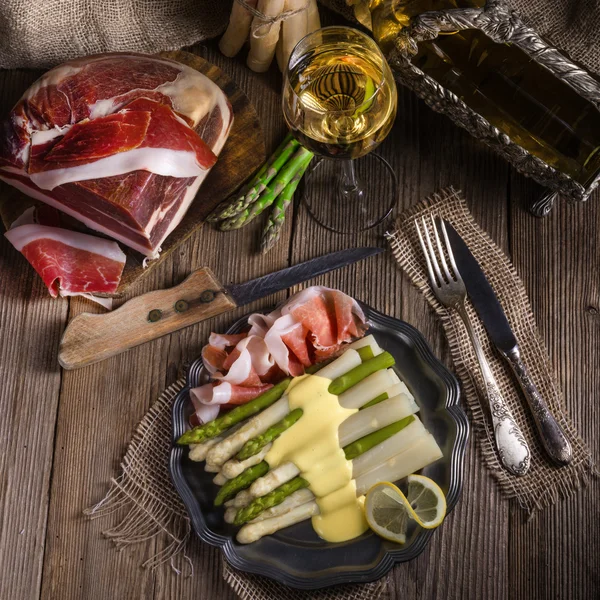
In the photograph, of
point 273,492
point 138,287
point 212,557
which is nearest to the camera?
point 273,492

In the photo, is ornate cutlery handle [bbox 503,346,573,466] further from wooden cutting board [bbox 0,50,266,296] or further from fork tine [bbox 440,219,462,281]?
wooden cutting board [bbox 0,50,266,296]

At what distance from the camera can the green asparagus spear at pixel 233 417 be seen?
206 cm

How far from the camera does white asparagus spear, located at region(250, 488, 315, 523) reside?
2021 mm

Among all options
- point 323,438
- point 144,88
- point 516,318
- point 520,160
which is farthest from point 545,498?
point 144,88

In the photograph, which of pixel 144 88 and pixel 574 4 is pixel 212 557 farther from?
pixel 574 4

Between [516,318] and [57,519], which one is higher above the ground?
[516,318]

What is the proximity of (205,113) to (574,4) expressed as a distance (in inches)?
46.8

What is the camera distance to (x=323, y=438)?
2021mm

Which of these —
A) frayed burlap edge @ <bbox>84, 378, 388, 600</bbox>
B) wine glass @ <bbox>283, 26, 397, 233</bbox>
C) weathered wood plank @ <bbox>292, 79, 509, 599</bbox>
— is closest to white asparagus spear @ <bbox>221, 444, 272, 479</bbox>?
frayed burlap edge @ <bbox>84, 378, 388, 600</bbox>

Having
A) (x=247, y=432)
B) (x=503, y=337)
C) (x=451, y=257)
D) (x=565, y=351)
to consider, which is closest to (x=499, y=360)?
(x=503, y=337)

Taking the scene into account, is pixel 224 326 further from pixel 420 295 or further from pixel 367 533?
pixel 367 533

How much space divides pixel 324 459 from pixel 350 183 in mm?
864

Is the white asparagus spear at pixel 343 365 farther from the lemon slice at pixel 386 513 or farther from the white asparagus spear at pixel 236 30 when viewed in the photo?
the white asparagus spear at pixel 236 30

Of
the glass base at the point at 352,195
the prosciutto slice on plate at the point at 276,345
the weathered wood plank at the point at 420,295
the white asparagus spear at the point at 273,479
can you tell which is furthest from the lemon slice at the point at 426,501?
Result: the glass base at the point at 352,195
